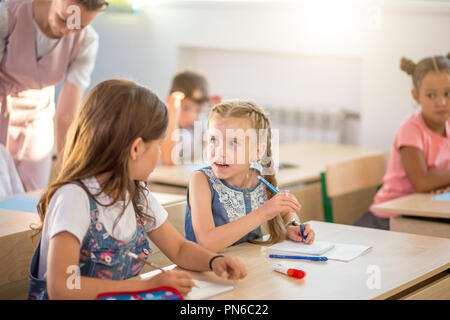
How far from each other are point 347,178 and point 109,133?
1.93m

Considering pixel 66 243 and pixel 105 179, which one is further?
pixel 105 179

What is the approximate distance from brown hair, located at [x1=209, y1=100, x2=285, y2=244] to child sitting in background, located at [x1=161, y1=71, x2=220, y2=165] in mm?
1473

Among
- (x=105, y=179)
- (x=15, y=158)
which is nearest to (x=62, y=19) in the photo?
(x=15, y=158)

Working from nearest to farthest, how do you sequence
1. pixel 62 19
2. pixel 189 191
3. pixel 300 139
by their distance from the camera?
pixel 189 191, pixel 62 19, pixel 300 139

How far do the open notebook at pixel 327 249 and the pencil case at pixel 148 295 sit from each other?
482 millimetres

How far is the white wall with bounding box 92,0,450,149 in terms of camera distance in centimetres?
389

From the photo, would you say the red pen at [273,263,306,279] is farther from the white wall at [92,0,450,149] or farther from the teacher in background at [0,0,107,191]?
the white wall at [92,0,450,149]

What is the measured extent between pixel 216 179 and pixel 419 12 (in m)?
2.26

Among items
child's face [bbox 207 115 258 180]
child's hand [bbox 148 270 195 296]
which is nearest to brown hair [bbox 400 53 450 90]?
child's face [bbox 207 115 258 180]

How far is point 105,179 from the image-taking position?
1536 mm

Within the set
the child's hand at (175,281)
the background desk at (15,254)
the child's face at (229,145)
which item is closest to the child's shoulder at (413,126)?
the child's face at (229,145)

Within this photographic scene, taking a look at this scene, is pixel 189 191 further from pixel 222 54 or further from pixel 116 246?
pixel 222 54

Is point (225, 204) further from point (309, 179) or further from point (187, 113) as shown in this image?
point (187, 113)

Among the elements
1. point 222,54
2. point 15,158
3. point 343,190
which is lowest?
point 343,190
